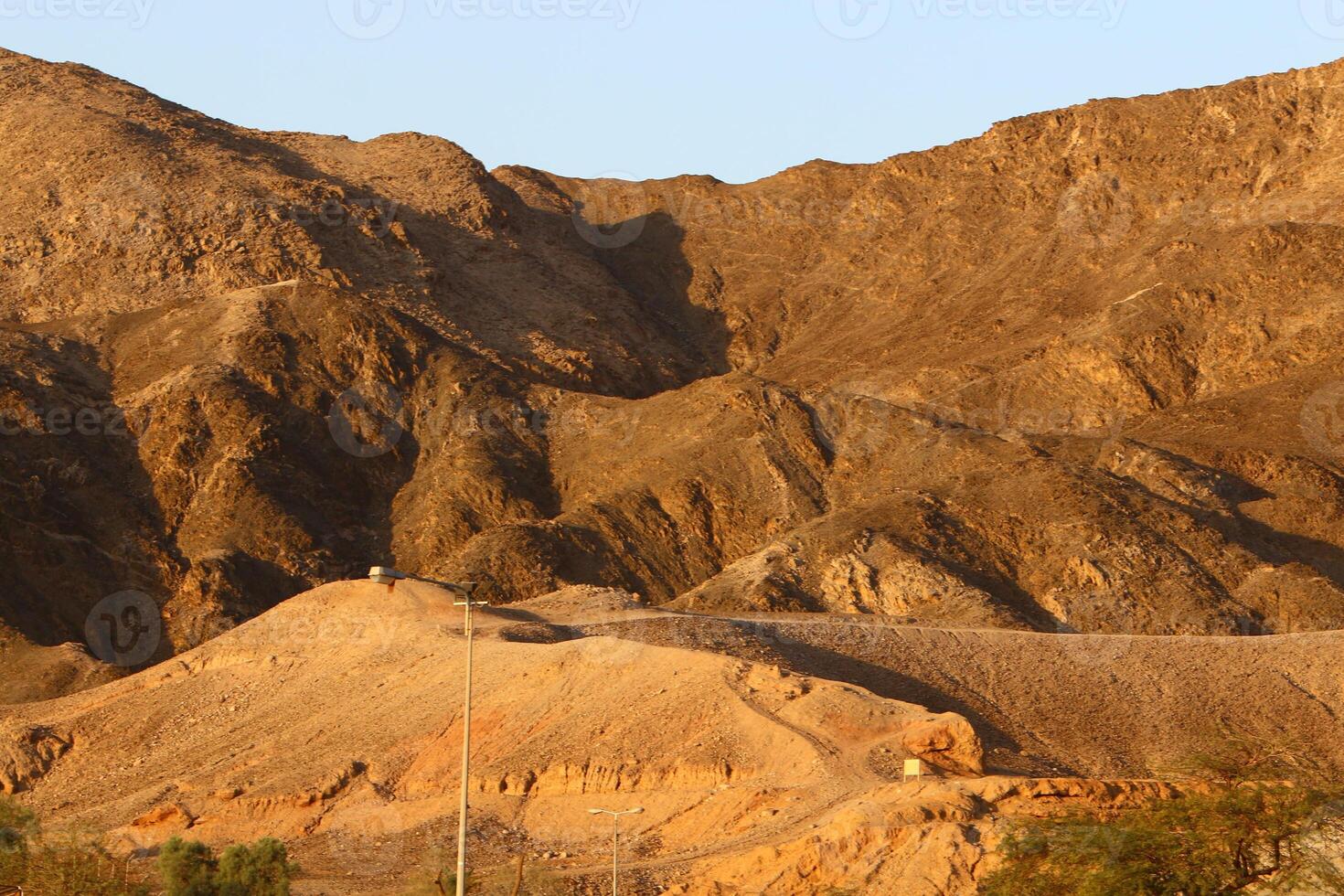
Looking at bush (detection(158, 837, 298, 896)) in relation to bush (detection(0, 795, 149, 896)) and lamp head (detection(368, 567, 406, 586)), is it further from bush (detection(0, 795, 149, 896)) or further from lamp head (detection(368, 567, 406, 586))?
lamp head (detection(368, 567, 406, 586))

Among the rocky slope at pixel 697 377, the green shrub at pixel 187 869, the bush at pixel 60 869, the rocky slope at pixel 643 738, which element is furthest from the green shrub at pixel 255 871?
the rocky slope at pixel 697 377

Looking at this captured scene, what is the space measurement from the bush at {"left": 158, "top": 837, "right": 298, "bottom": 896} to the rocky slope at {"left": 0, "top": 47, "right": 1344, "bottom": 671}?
2713cm

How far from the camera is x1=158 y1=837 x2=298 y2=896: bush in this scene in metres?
33.7

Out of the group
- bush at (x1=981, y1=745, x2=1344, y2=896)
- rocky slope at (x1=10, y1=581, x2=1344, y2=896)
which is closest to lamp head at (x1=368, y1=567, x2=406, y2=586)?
bush at (x1=981, y1=745, x2=1344, y2=896)

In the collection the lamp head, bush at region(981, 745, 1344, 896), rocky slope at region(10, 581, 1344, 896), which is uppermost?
the lamp head

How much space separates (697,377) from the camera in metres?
106

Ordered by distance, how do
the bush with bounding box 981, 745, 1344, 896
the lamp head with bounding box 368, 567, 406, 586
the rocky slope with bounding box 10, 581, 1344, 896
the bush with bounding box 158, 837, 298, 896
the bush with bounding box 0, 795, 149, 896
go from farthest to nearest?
the rocky slope with bounding box 10, 581, 1344, 896, the bush with bounding box 158, 837, 298, 896, the bush with bounding box 0, 795, 149, 896, the bush with bounding box 981, 745, 1344, 896, the lamp head with bounding box 368, 567, 406, 586

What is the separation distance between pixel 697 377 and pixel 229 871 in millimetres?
72681

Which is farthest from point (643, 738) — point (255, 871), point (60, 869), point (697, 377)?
point (697, 377)

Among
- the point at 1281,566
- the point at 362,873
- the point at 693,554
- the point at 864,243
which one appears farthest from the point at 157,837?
the point at 864,243

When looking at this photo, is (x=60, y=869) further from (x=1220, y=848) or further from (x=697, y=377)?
(x=697, y=377)

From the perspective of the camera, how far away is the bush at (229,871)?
33.7 meters

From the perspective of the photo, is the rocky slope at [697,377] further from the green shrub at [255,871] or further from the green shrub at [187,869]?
the green shrub at [255,871]

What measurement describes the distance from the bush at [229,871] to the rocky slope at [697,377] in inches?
1068
